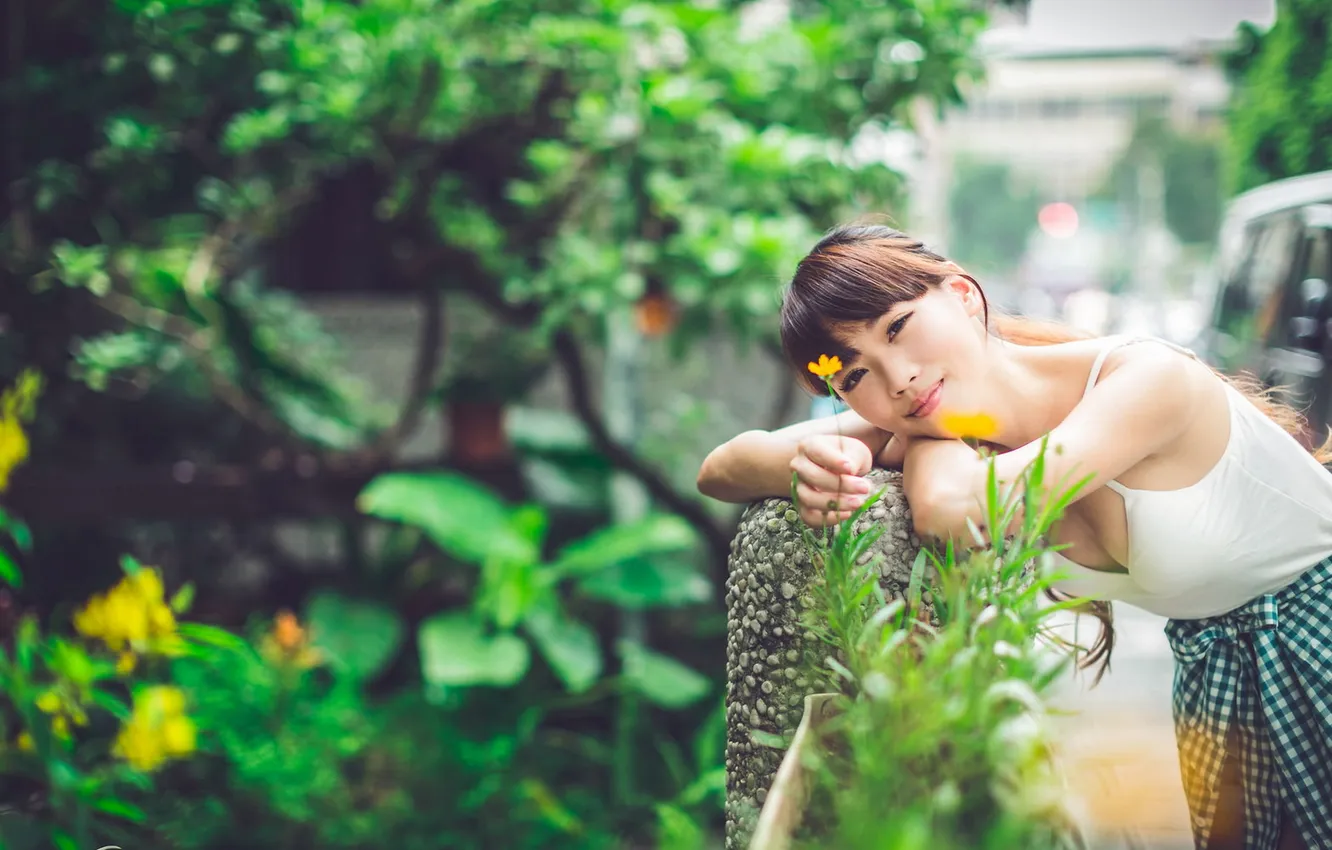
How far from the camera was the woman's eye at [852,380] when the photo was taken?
1343mm

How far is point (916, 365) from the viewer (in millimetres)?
1328

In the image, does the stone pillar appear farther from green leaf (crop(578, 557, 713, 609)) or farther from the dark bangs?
green leaf (crop(578, 557, 713, 609))

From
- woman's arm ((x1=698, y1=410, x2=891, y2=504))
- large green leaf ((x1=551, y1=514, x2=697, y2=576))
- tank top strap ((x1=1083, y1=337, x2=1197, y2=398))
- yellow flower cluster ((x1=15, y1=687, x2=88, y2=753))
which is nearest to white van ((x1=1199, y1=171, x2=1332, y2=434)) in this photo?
large green leaf ((x1=551, y1=514, x2=697, y2=576))

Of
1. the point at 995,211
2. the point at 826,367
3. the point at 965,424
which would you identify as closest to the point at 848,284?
the point at 826,367

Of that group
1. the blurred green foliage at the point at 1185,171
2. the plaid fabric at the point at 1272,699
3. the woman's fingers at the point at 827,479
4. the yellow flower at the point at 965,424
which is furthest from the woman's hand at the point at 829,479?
the blurred green foliage at the point at 1185,171

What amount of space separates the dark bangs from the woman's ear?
14 mm

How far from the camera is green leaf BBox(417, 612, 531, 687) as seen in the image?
3.72 m

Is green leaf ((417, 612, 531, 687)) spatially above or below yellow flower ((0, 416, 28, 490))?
below

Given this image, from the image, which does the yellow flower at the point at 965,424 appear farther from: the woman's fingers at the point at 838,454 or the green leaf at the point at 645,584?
the green leaf at the point at 645,584

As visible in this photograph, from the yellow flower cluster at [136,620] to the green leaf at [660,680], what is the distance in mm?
1672

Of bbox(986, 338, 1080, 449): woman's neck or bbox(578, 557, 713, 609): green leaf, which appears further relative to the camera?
bbox(578, 557, 713, 609): green leaf

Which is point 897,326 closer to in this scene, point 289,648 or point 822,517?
point 822,517

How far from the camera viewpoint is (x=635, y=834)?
372 centimetres

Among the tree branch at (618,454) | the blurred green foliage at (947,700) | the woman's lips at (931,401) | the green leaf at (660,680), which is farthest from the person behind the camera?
the tree branch at (618,454)
